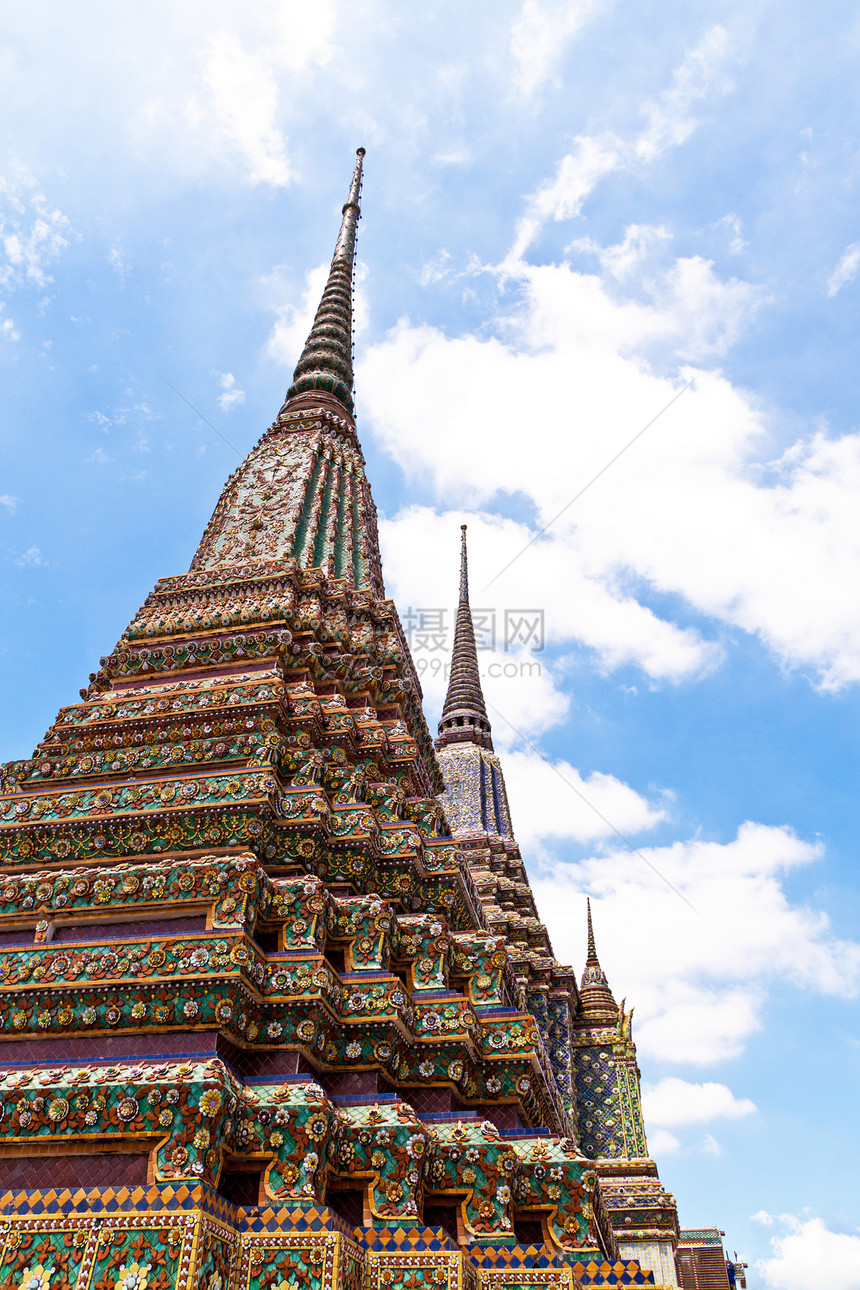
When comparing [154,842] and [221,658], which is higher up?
[221,658]

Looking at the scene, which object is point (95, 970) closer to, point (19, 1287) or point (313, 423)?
point (19, 1287)

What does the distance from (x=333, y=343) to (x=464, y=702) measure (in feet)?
44.4

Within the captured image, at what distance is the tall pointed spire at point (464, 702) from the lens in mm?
27812

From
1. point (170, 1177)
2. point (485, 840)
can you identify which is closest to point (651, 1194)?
point (485, 840)

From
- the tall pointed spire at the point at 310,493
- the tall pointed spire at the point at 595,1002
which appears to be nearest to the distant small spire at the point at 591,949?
the tall pointed spire at the point at 595,1002

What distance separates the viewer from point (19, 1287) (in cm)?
454

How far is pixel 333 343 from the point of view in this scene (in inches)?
699

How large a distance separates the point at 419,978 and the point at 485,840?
15.6 m

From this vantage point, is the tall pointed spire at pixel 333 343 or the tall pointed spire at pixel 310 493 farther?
the tall pointed spire at pixel 333 343

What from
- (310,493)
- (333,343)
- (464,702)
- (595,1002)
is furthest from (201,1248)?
(464,702)

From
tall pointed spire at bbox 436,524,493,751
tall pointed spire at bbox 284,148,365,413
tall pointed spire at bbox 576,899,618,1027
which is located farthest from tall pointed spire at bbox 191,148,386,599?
tall pointed spire at bbox 436,524,493,751

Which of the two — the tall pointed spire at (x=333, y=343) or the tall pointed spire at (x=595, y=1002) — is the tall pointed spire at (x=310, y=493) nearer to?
the tall pointed spire at (x=333, y=343)

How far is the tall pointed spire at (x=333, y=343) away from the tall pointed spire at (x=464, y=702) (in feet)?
42.7

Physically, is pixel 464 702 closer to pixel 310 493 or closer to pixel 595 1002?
pixel 595 1002
